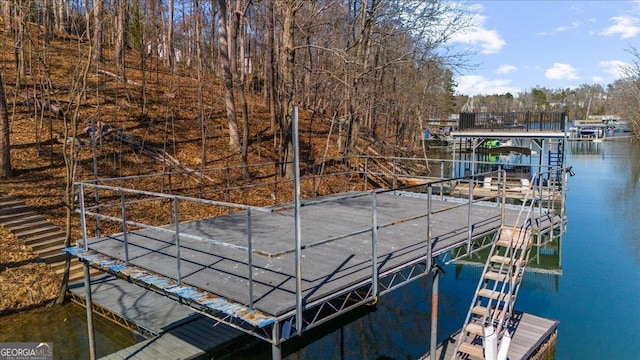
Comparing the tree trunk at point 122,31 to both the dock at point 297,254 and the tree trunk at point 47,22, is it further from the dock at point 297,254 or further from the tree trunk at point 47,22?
the dock at point 297,254

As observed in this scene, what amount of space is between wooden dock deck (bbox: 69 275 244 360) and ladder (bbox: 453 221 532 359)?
166 inches

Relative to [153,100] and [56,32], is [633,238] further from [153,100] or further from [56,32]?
[56,32]

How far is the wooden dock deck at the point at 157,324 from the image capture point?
25.7ft

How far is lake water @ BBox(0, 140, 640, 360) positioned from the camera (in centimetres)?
916

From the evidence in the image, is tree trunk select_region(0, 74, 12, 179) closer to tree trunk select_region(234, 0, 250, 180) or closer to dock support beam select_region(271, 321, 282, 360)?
tree trunk select_region(234, 0, 250, 180)

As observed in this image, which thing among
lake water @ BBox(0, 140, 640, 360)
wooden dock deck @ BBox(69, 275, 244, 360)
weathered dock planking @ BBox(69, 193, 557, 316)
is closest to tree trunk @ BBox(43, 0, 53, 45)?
wooden dock deck @ BBox(69, 275, 244, 360)

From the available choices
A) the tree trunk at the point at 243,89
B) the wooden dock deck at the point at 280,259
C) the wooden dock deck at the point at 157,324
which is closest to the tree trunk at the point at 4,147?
the wooden dock deck at the point at 157,324

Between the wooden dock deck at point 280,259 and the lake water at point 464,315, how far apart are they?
2633 millimetres

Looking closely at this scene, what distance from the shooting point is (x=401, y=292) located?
12.3 m

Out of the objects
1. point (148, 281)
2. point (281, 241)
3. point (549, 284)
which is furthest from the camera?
point (549, 284)

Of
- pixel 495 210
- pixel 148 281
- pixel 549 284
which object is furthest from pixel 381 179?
pixel 148 281

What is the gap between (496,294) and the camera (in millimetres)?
7309

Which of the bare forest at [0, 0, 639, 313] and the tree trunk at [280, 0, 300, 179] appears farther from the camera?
the tree trunk at [280, 0, 300, 179]

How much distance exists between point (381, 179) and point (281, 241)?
16882 millimetres
